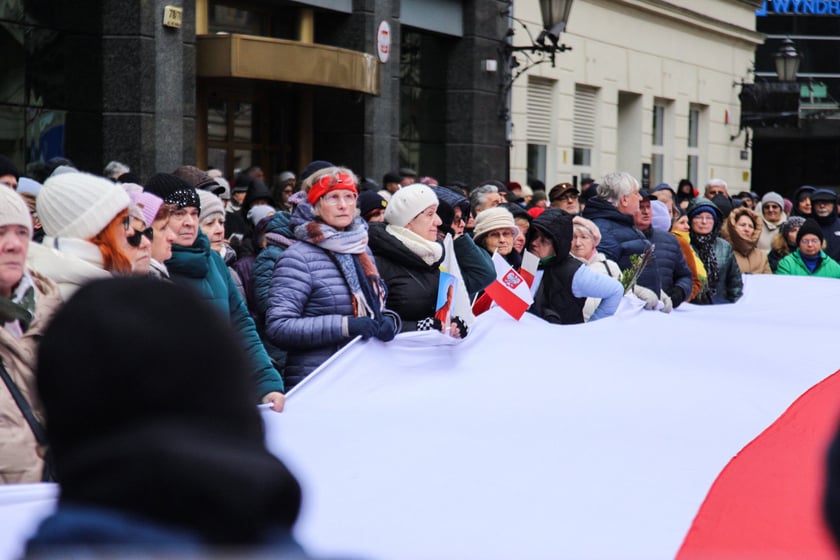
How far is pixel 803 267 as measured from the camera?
41.8ft

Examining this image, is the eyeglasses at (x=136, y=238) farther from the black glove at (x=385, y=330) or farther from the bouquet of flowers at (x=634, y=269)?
the bouquet of flowers at (x=634, y=269)

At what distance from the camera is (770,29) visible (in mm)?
47594

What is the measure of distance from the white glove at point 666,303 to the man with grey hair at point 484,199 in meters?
2.04

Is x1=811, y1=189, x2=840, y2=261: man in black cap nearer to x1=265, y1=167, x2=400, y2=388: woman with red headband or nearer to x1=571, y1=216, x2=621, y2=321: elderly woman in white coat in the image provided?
x1=571, y1=216, x2=621, y2=321: elderly woman in white coat

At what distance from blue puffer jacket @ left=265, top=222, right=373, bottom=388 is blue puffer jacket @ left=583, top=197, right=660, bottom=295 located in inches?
127

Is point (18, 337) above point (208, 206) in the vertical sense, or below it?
below

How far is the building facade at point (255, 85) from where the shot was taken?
13297 mm

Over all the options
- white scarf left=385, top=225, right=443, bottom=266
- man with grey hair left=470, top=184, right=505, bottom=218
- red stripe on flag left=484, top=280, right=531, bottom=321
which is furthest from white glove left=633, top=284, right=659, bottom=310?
man with grey hair left=470, top=184, right=505, bottom=218

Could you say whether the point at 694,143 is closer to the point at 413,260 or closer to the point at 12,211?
the point at 413,260

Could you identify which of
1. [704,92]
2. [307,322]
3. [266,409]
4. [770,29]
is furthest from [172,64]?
[770,29]

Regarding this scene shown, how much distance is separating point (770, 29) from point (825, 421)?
44.2 m

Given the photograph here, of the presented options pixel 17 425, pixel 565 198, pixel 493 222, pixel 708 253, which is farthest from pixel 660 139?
pixel 17 425

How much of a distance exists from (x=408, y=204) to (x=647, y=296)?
2.31m

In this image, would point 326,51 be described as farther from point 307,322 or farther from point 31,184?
point 307,322
